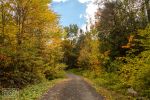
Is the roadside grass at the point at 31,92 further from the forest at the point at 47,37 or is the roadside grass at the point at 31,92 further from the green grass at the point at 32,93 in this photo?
the forest at the point at 47,37

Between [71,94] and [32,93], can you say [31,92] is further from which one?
[71,94]

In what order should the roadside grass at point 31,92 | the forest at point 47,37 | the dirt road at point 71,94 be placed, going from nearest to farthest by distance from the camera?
the roadside grass at point 31,92 → the dirt road at point 71,94 → the forest at point 47,37

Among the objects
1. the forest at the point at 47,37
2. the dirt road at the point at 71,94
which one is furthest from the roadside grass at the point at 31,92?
the forest at the point at 47,37

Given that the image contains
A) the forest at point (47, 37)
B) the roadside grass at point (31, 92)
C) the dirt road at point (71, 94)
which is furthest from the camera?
the forest at point (47, 37)

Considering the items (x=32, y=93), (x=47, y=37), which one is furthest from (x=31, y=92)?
(x=47, y=37)

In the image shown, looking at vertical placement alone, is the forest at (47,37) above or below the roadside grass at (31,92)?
above

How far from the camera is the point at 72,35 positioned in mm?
123375

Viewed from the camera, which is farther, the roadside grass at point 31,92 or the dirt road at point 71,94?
the dirt road at point 71,94

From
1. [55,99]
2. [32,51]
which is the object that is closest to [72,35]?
[32,51]

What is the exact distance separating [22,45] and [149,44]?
43.8ft

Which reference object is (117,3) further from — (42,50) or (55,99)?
(55,99)

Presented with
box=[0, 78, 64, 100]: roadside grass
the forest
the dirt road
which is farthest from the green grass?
the forest

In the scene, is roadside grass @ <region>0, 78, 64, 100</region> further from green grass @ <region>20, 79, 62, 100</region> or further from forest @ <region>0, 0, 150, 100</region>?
forest @ <region>0, 0, 150, 100</region>

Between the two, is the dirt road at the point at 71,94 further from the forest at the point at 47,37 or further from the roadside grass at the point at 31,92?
the forest at the point at 47,37
